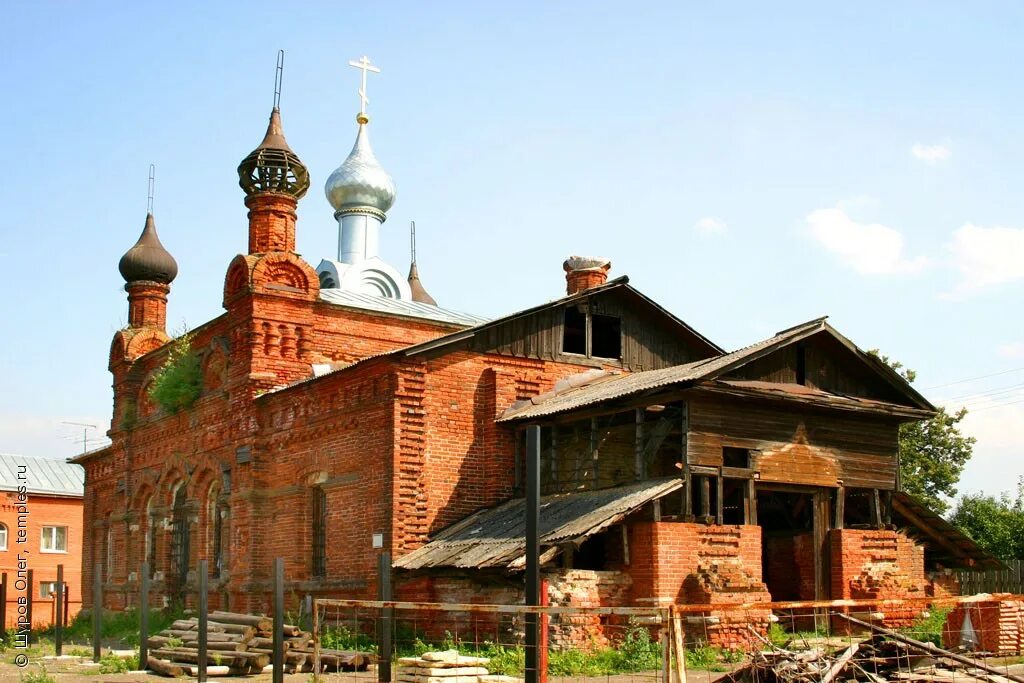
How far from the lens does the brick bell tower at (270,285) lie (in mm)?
23766

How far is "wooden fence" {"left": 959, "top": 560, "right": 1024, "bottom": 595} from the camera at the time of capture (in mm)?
23141

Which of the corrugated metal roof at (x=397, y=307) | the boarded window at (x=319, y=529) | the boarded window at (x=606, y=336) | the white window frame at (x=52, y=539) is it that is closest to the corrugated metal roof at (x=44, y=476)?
the white window frame at (x=52, y=539)

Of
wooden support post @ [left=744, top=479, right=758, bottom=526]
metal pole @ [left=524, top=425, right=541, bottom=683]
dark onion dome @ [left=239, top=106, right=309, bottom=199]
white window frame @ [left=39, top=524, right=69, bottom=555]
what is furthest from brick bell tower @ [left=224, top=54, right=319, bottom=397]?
white window frame @ [left=39, top=524, right=69, bottom=555]

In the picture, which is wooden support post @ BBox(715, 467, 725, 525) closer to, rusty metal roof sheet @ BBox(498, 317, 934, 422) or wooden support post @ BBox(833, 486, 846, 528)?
rusty metal roof sheet @ BBox(498, 317, 934, 422)

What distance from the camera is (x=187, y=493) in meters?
26.5

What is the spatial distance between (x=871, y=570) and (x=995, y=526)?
15264 millimetres

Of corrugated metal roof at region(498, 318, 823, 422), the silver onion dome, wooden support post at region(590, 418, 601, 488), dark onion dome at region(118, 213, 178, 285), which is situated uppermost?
the silver onion dome

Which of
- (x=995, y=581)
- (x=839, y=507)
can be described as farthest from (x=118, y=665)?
(x=995, y=581)

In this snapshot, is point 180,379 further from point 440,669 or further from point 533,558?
point 533,558

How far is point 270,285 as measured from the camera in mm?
23984

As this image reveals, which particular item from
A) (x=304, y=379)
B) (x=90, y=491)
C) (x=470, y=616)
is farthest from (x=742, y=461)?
(x=90, y=491)

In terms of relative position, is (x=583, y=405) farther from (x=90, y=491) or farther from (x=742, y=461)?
(x=90, y=491)

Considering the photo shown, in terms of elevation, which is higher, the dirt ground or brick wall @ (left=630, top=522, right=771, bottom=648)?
brick wall @ (left=630, top=522, right=771, bottom=648)

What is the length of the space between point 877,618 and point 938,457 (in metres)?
16.6
